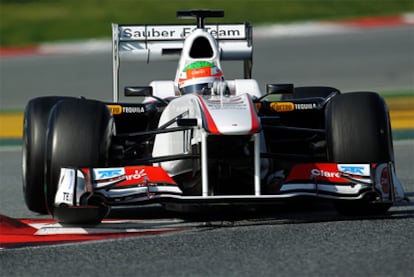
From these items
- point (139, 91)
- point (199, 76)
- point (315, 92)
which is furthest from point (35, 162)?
point (315, 92)

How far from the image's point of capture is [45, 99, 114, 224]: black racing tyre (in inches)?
270

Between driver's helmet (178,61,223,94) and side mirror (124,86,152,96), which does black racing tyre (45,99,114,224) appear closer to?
side mirror (124,86,152,96)

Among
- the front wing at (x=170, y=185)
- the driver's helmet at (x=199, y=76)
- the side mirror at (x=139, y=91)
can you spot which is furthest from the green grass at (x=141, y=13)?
the front wing at (x=170, y=185)

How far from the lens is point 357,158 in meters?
6.96

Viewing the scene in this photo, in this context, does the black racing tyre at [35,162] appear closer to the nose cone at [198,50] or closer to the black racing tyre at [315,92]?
the nose cone at [198,50]

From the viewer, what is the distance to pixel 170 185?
Result: 680cm

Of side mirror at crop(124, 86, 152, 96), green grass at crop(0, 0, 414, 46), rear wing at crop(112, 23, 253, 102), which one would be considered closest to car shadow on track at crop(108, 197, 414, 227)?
side mirror at crop(124, 86, 152, 96)

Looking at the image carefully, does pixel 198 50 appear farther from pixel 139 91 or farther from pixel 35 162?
pixel 35 162

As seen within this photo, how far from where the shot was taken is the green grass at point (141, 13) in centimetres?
2719

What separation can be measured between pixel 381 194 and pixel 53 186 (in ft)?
7.17

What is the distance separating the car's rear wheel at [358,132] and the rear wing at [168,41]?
2.67m

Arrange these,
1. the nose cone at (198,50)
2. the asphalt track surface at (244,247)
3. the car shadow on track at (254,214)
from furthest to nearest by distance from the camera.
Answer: the nose cone at (198,50) < the car shadow on track at (254,214) < the asphalt track surface at (244,247)

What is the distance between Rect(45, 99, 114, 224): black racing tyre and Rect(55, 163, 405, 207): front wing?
0.09 m

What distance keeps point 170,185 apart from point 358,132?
52.3 inches
